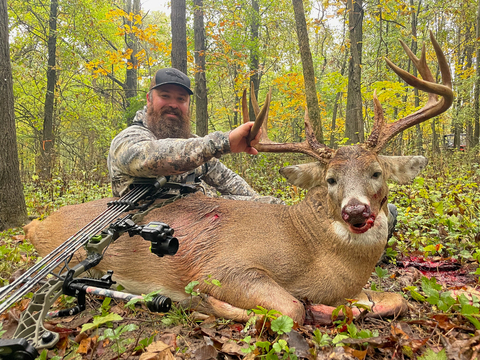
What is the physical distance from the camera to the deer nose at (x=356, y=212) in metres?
2.34

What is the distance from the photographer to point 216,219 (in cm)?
296

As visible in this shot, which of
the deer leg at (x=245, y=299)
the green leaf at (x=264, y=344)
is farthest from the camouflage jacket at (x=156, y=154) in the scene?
the green leaf at (x=264, y=344)

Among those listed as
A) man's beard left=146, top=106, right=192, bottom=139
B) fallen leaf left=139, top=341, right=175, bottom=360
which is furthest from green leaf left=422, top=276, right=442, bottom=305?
man's beard left=146, top=106, right=192, bottom=139

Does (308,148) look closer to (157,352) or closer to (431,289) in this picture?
(431,289)

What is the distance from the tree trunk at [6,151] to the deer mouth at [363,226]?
5.32 m

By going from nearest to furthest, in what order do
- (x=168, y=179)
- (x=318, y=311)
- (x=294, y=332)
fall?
(x=294, y=332) < (x=318, y=311) < (x=168, y=179)

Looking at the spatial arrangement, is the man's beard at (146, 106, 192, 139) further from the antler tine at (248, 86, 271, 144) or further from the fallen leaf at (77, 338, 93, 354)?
the fallen leaf at (77, 338, 93, 354)

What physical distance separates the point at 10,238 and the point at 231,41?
33.0 feet

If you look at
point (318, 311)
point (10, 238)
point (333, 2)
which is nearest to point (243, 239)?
point (318, 311)

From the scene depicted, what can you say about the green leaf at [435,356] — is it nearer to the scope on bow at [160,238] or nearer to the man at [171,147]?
the scope on bow at [160,238]

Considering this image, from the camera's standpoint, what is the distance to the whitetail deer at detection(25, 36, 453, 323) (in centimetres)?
245

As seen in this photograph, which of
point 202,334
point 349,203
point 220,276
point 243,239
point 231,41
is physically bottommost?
point 202,334

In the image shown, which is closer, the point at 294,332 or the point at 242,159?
the point at 294,332

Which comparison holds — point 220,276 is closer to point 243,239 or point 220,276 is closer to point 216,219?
point 243,239
